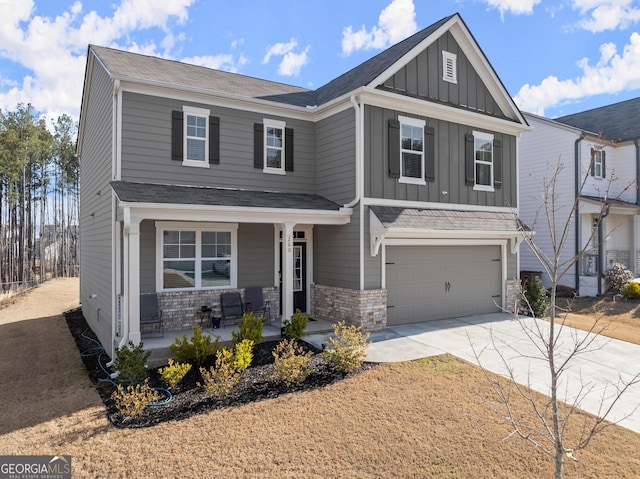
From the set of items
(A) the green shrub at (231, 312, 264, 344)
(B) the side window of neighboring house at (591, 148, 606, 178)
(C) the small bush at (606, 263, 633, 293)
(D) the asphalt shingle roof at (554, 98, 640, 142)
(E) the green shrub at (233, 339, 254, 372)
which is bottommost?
(E) the green shrub at (233, 339, 254, 372)

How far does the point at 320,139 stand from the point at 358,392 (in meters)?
7.44

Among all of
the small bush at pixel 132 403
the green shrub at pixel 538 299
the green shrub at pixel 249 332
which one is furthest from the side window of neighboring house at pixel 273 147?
the green shrub at pixel 538 299

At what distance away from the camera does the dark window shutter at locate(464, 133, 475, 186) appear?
40.4ft

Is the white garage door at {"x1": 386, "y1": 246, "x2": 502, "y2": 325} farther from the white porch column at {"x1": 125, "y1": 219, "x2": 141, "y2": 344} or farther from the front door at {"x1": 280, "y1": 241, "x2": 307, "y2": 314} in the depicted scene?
the white porch column at {"x1": 125, "y1": 219, "x2": 141, "y2": 344}

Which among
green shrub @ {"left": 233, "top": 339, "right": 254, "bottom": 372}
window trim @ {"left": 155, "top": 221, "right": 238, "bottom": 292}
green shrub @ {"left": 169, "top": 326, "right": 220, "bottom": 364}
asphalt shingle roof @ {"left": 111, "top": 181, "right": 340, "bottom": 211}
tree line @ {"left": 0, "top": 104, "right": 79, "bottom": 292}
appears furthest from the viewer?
tree line @ {"left": 0, "top": 104, "right": 79, "bottom": 292}

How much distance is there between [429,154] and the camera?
1154cm

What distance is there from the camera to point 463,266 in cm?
1235

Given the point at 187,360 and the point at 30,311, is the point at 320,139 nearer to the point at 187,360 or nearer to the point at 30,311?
the point at 187,360

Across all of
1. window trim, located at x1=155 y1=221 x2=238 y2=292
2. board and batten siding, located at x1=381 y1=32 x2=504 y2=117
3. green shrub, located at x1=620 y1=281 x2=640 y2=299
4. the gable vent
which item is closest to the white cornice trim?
board and batten siding, located at x1=381 y1=32 x2=504 y2=117

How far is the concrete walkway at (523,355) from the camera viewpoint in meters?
6.58

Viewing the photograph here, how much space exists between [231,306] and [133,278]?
2959mm

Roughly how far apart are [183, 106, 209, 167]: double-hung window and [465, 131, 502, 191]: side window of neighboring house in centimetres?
753

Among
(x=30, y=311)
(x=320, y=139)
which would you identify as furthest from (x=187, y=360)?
(x=30, y=311)

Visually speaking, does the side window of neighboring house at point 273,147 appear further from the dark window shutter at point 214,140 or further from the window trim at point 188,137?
the window trim at point 188,137
